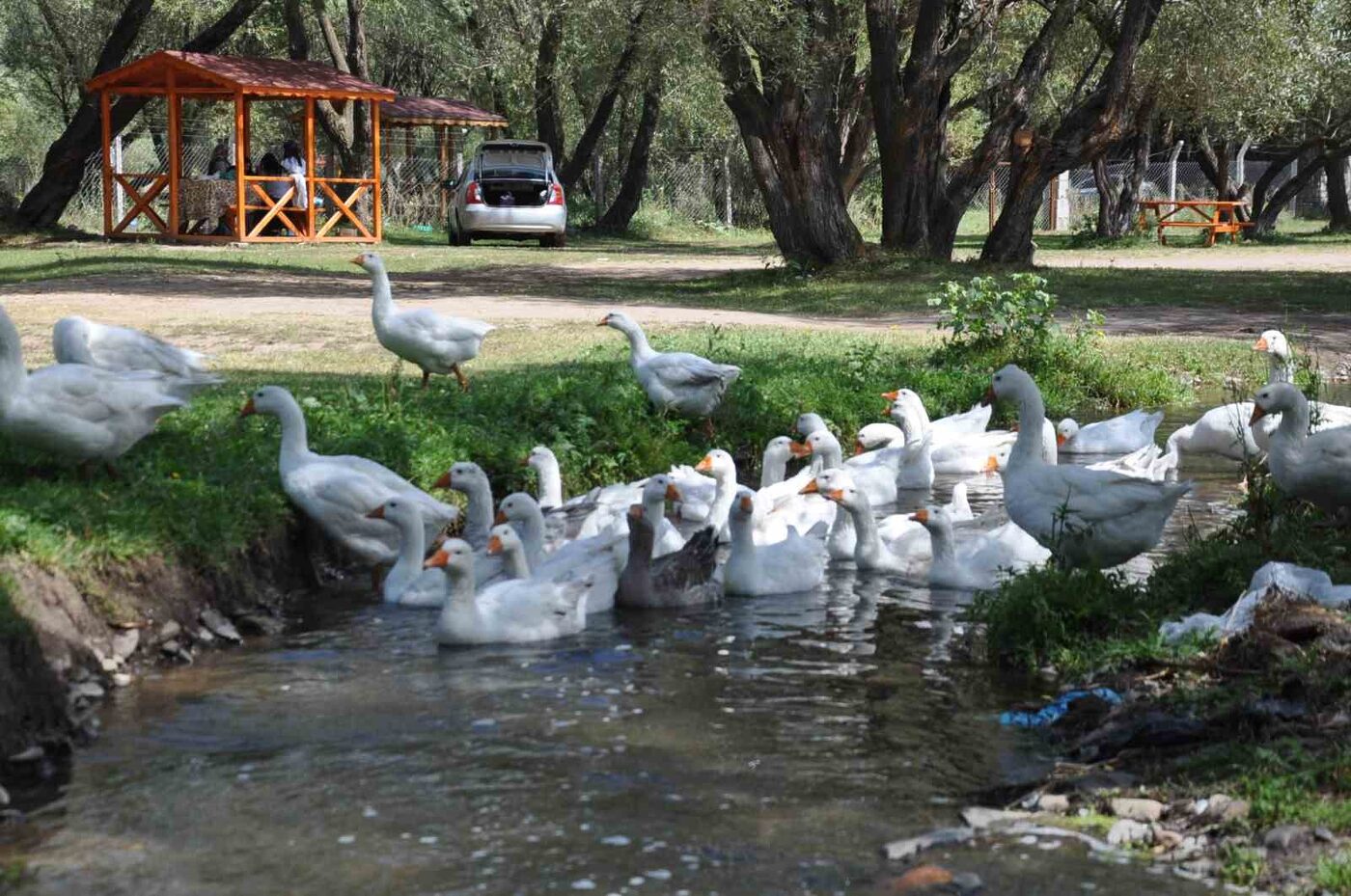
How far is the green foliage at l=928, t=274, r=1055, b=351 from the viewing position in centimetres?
1600

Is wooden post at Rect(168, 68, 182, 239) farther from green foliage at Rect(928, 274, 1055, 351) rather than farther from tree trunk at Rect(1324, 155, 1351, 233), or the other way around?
tree trunk at Rect(1324, 155, 1351, 233)

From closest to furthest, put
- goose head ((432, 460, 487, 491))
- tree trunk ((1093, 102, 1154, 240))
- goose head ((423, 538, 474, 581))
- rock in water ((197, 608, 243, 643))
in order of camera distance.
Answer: goose head ((423, 538, 474, 581)) → rock in water ((197, 608, 243, 643)) → goose head ((432, 460, 487, 491)) → tree trunk ((1093, 102, 1154, 240))

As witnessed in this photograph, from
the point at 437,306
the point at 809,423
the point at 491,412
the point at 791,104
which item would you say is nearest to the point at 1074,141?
the point at 791,104

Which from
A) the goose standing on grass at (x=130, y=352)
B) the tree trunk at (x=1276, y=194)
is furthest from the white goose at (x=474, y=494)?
the tree trunk at (x=1276, y=194)

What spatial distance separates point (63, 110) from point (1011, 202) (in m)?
31.7

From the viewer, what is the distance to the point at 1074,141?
79.6ft

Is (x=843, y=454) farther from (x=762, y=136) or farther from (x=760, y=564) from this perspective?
(x=762, y=136)

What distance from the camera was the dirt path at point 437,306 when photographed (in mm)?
18703

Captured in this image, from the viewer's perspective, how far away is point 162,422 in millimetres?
10641

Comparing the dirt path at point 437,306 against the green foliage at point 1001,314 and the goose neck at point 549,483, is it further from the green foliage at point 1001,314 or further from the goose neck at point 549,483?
the goose neck at point 549,483

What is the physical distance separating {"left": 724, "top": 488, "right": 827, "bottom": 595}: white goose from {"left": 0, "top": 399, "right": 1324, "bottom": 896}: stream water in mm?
798

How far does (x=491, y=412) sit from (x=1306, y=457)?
5.55 m

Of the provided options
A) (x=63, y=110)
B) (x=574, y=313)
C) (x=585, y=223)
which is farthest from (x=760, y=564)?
(x=63, y=110)

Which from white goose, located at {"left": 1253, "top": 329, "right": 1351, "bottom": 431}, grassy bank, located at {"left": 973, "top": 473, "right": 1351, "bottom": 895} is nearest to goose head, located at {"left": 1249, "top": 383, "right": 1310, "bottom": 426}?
grassy bank, located at {"left": 973, "top": 473, "right": 1351, "bottom": 895}
